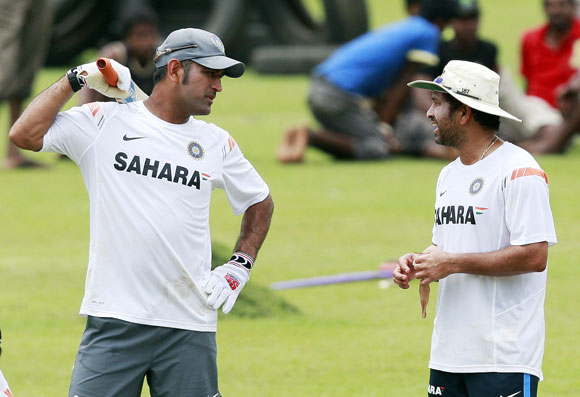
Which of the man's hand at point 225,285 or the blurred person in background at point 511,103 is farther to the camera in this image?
the blurred person in background at point 511,103

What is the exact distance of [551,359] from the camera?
24.8ft

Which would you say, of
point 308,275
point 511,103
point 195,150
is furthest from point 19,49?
point 195,150

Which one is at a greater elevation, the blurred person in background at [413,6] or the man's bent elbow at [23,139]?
the blurred person in background at [413,6]

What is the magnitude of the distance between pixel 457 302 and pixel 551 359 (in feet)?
9.35

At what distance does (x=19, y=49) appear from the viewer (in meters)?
14.1

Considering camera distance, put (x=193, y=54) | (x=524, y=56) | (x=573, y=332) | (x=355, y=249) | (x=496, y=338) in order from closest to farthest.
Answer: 1. (x=496, y=338)
2. (x=193, y=54)
3. (x=573, y=332)
4. (x=355, y=249)
5. (x=524, y=56)

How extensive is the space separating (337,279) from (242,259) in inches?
167

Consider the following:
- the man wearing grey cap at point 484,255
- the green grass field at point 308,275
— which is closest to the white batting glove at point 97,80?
the man wearing grey cap at point 484,255

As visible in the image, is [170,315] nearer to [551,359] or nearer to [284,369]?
[284,369]

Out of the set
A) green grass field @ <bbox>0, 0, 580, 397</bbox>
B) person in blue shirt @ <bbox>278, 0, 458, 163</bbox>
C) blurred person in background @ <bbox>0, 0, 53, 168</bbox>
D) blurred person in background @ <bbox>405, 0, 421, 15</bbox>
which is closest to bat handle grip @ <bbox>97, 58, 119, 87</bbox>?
green grass field @ <bbox>0, 0, 580, 397</bbox>

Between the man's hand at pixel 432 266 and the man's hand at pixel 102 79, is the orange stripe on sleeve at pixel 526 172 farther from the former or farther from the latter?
the man's hand at pixel 102 79

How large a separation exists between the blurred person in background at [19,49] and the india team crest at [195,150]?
9.12 m

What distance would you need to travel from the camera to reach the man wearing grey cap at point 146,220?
5.05 metres

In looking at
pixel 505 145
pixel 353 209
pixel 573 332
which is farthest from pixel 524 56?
pixel 505 145
